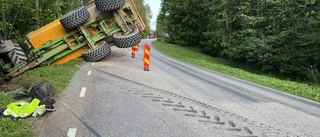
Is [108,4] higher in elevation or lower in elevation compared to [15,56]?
Answer: higher

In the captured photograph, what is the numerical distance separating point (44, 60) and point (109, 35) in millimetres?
3134

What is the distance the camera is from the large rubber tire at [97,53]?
13.2 meters

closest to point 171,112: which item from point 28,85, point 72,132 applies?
point 72,132

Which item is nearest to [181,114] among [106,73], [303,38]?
[106,73]

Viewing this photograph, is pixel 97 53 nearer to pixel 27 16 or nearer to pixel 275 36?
pixel 27 16

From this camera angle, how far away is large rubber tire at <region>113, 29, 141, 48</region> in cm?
1311

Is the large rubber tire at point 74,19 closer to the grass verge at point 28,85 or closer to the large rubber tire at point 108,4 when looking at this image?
the large rubber tire at point 108,4

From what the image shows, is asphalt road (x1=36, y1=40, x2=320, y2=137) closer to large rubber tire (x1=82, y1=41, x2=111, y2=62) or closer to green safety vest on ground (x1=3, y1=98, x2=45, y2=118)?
green safety vest on ground (x1=3, y1=98, x2=45, y2=118)

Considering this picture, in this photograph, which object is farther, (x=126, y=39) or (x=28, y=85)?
(x=126, y=39)

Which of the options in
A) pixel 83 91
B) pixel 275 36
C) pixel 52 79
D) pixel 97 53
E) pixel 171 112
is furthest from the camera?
pixel 275 36

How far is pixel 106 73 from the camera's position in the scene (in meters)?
10.6

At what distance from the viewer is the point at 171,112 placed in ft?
19.1

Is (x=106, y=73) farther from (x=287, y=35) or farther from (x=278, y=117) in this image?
(x=287, y=35)

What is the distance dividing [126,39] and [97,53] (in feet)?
5.06
